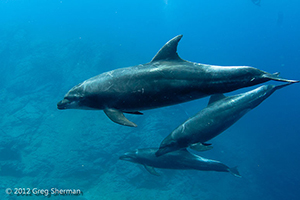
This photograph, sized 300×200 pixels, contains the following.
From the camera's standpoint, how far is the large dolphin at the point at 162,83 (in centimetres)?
365

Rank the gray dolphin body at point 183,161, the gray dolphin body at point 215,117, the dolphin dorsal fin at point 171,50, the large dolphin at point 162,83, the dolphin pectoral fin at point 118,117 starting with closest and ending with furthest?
the large dolphin at point 162,83, the dolphin pectoral fin at point 118,117, the dolphin dorsal fin at point 171,50, the gray dolphin body at point 215,117, the gray dolphin body at point 183,161

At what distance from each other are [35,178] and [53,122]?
7.02 metres

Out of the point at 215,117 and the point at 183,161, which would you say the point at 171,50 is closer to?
Result: the point at 215,117

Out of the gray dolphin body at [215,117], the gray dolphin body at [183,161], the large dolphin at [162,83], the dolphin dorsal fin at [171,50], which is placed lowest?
the gray dolphin body at [183,161]

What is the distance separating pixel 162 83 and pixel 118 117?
1.13 metres

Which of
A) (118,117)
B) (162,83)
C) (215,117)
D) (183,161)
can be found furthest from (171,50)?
(183,161)

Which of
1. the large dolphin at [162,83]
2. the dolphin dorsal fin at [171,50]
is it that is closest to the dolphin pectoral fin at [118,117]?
the large dolphin at [162,83]

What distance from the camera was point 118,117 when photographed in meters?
3.91

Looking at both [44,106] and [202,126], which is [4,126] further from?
[202,126]

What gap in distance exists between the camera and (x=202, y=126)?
6.92 metres

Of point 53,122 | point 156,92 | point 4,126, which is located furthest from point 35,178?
point 156,92

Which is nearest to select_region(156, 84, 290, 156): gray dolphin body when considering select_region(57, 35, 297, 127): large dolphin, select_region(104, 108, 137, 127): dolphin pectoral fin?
select_region(57, 35, 297, 127): large dolphin

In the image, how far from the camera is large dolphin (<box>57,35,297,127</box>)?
3.65 meters

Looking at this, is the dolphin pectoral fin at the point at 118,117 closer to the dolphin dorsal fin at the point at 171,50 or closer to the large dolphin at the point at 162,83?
the large dolphin at the point at 162,83
